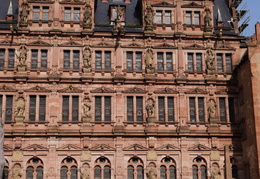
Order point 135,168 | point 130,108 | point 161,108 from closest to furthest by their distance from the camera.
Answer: point 135,168 < point 130,108 < point 161,108

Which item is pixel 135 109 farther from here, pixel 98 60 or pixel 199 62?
pixel 199 62

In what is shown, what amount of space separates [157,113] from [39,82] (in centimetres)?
1112

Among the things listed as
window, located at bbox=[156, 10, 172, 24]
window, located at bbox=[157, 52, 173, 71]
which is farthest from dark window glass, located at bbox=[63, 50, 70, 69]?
window, located at bbox=[156, 10, 172, 24]

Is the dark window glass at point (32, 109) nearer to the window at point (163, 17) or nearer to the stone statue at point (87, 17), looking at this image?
the stone statue at point (87, 17)

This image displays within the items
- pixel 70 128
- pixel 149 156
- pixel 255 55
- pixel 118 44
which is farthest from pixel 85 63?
pixel 255 55

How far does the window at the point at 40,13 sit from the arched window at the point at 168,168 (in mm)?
17386

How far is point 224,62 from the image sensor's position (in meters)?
42.7

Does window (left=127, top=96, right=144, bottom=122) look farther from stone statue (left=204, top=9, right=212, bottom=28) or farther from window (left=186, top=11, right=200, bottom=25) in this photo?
stone statue (left=204, top=9, right=212, bottom=28)

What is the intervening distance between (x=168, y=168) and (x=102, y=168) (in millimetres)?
5887

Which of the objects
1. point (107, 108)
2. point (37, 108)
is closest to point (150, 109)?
point (107, 108)

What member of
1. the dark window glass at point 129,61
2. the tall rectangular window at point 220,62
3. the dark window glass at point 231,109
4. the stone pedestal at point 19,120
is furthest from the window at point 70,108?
the dark window glass at point 231,109

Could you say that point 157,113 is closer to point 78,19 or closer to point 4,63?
point 78,19

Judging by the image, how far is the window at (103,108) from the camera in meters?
40.2

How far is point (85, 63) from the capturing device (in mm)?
40875
